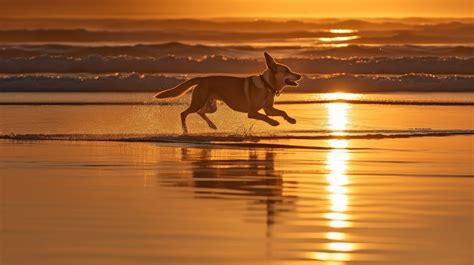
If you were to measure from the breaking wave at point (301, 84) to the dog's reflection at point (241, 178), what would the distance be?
12.6 meters

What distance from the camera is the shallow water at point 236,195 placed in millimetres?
9086

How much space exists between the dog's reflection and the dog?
2.46 metres

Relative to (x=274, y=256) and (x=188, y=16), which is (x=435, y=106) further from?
(x=188, y=16)

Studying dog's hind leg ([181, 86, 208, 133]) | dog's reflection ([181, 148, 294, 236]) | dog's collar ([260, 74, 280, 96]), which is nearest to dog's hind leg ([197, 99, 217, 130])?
dog's hind leg ([181, 86, 208, 133])

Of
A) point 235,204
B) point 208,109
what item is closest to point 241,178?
point 235,204

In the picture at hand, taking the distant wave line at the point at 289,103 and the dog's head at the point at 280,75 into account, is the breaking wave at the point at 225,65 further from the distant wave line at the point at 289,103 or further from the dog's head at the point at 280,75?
the dog's head at the point at 280,75

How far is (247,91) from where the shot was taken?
60.5ft

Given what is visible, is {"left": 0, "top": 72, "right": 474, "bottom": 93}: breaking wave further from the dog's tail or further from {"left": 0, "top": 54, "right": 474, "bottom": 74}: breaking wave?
the dog's tail

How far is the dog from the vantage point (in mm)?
18109

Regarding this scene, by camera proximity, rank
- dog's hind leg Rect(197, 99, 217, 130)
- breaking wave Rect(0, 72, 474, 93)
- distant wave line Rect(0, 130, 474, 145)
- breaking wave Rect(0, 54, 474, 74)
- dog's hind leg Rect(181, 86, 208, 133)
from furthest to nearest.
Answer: breaking wave Rect(0, 54, 474, 74)
breaking wave Rect(0, 72, 474, 93)
dog's hind leg Rect(197, 99, 217, 130)
dog's hind leg Rect(181, 86, 208, 133)
distant wave line Rect(0, 130, 474, 145)

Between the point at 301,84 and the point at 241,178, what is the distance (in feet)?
54.1

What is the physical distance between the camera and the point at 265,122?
64.2 ft

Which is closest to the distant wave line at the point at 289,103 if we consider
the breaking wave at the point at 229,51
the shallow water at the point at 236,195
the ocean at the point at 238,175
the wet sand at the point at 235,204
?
the ocean at the point at 238,175

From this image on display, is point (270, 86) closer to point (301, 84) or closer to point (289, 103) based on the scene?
point (289, 103)
